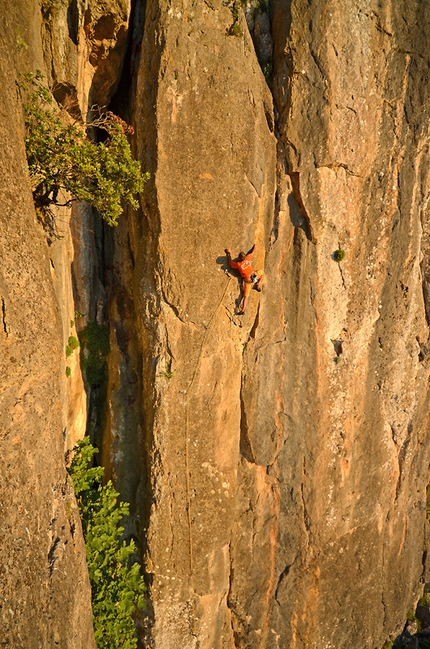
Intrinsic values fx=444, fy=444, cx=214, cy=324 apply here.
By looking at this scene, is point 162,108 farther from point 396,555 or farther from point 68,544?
point 396,555

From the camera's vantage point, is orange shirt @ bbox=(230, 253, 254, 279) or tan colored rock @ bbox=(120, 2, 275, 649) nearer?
tan colored rock @ bbox=(120, 2, 275, 649)

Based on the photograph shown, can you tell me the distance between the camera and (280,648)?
44.4 feet

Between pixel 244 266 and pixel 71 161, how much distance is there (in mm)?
4672

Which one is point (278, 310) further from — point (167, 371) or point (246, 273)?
point (167, 371)

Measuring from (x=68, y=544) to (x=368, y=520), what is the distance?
955cm

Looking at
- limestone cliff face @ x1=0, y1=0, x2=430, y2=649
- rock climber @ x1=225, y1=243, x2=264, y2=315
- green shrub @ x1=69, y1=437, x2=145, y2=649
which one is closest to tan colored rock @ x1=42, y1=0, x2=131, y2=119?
limestone cliff face @ x1=0, y1=0, x2=430, y2=649

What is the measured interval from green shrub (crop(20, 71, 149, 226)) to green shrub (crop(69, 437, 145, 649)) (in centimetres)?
664

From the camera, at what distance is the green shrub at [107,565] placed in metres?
11.2

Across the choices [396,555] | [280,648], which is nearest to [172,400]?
[280,648]

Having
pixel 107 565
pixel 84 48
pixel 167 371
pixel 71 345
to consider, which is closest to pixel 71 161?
pixel 84 48

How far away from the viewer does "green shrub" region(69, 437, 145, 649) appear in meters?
11.2

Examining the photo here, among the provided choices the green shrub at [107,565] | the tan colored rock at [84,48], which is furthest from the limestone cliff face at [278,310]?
the tan colored rock at [84,48]

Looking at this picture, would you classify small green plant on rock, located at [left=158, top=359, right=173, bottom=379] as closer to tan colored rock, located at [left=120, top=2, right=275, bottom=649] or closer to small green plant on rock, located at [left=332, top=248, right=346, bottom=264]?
tan colored rock, located at [left=120, top=2, right=275, bottom=649]

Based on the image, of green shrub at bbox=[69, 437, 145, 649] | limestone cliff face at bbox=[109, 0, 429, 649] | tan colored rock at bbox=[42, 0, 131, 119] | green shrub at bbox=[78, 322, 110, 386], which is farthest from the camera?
green shrub at bbox=[78, 322, 110, 386]
